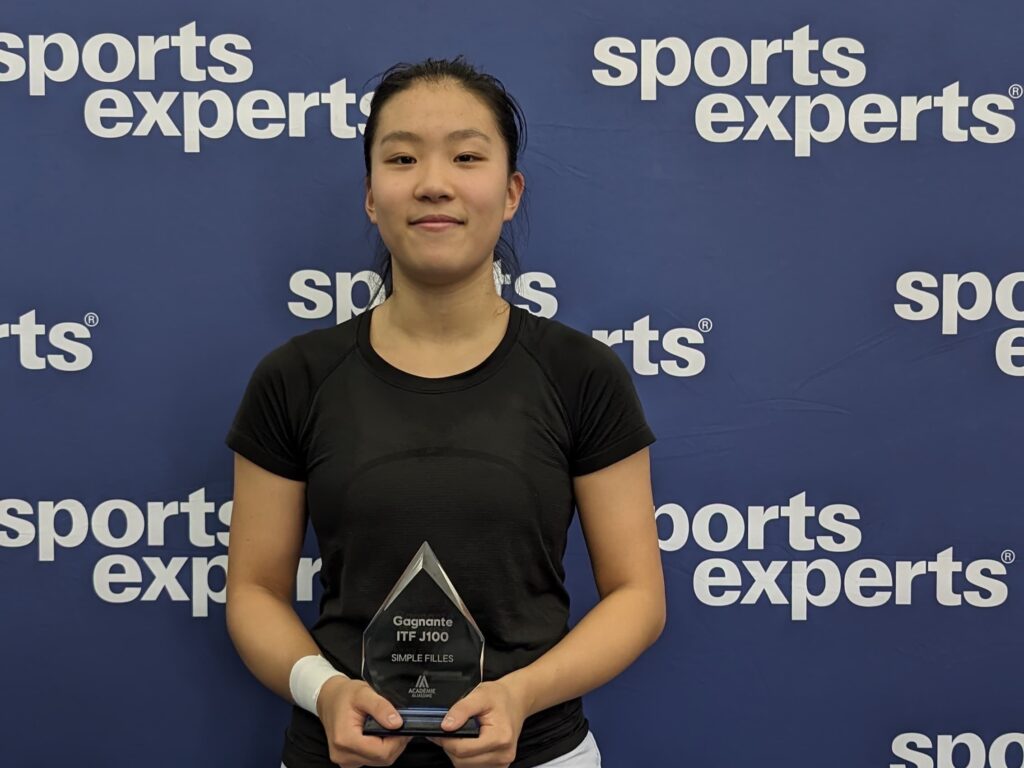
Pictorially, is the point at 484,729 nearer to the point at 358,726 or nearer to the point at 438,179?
the point at 358,726

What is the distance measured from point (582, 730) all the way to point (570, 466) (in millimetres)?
297

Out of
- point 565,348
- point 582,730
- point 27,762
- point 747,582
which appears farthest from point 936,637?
point 27,762

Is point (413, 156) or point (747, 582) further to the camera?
point (747, 582)

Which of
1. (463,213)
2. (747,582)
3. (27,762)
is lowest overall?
(27,762)

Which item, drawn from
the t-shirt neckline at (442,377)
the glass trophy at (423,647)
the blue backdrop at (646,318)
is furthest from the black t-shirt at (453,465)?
the blue backdrop at (646,318)

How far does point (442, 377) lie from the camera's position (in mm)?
1156

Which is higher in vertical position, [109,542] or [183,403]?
[183,403]

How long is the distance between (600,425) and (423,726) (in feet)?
1.23

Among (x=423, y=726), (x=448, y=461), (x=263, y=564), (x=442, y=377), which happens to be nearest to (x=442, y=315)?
(x=442, y=377)

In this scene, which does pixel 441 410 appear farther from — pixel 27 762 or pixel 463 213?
pixel 27 762

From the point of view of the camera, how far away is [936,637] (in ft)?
5.10

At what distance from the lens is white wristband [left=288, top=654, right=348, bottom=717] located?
3.50 feet

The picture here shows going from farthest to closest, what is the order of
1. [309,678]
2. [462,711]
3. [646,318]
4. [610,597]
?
[646,318]
[610,597]
[309,678]
[462,711]

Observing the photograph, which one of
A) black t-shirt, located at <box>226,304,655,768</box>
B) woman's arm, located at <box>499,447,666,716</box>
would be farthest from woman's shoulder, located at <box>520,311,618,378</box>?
woman's arm, located at <box>499,447,666,716</box>
